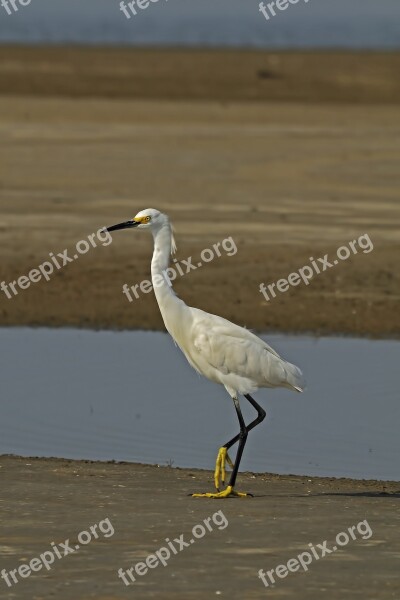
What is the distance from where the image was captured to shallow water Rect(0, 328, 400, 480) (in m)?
14.1

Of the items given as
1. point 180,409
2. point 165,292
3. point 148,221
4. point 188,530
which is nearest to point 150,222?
point 148,221

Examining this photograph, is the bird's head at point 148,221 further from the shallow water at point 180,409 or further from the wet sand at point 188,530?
the shallow water at point 180,409

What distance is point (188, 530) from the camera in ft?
33.4

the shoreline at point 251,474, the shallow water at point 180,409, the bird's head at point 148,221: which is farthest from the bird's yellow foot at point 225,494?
the bird's head at point 148,221

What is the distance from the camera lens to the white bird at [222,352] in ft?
38.9

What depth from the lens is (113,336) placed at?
20.4 metres

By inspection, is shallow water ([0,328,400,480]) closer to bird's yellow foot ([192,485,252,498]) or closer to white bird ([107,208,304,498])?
white bird ([107,208,304,498])

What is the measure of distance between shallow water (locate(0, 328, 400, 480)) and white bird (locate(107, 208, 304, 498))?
66.2 inches

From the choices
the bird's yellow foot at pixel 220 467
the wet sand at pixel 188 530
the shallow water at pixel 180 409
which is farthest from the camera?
the shallow water at pixel 180 409

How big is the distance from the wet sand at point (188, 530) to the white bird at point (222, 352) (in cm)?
67

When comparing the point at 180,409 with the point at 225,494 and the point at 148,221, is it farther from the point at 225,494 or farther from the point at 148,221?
the point at 225,494

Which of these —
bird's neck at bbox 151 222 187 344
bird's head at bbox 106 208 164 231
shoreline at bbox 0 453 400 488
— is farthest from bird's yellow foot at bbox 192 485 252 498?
bird's head at bbox 106 208 164 231

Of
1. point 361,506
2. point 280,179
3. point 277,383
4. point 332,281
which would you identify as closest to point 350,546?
point 361,506

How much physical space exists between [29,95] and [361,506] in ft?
147
